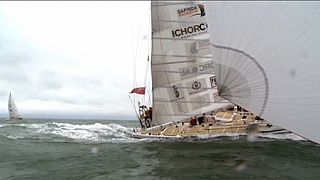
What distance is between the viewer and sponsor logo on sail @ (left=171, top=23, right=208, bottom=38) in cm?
2091

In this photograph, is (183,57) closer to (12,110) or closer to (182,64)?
(182,64)

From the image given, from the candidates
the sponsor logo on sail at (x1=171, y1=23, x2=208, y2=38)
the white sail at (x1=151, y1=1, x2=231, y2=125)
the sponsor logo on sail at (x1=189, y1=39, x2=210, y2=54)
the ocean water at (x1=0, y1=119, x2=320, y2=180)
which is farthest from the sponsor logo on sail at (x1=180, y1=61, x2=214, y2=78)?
the ocean water at (x1=0, y1=119, x2=320, y2=180)

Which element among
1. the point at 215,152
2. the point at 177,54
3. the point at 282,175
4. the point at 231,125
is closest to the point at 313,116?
the point at 282,175

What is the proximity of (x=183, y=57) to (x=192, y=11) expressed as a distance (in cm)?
232

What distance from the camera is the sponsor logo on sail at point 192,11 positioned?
2078 cm

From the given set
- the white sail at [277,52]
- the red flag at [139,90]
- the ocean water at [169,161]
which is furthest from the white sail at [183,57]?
A: the white sail at [277,52]

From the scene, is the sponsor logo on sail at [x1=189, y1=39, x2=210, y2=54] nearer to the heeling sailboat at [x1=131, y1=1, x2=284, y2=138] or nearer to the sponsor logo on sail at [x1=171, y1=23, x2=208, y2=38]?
the heeling sailboat at [x1=131, y1=1, x2=284, y2=138]

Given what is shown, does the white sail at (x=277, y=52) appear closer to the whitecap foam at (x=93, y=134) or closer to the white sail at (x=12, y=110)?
the whitecap foam at (x=93, y=134)

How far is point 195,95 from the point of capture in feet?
70.5

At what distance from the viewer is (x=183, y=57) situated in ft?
69.1

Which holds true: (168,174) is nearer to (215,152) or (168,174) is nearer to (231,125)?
(215,152)

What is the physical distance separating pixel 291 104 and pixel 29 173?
807 cm

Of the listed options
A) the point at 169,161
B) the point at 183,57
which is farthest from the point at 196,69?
the point at 169,161

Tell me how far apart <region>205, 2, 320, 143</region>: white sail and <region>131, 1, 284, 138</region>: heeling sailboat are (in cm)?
1434
